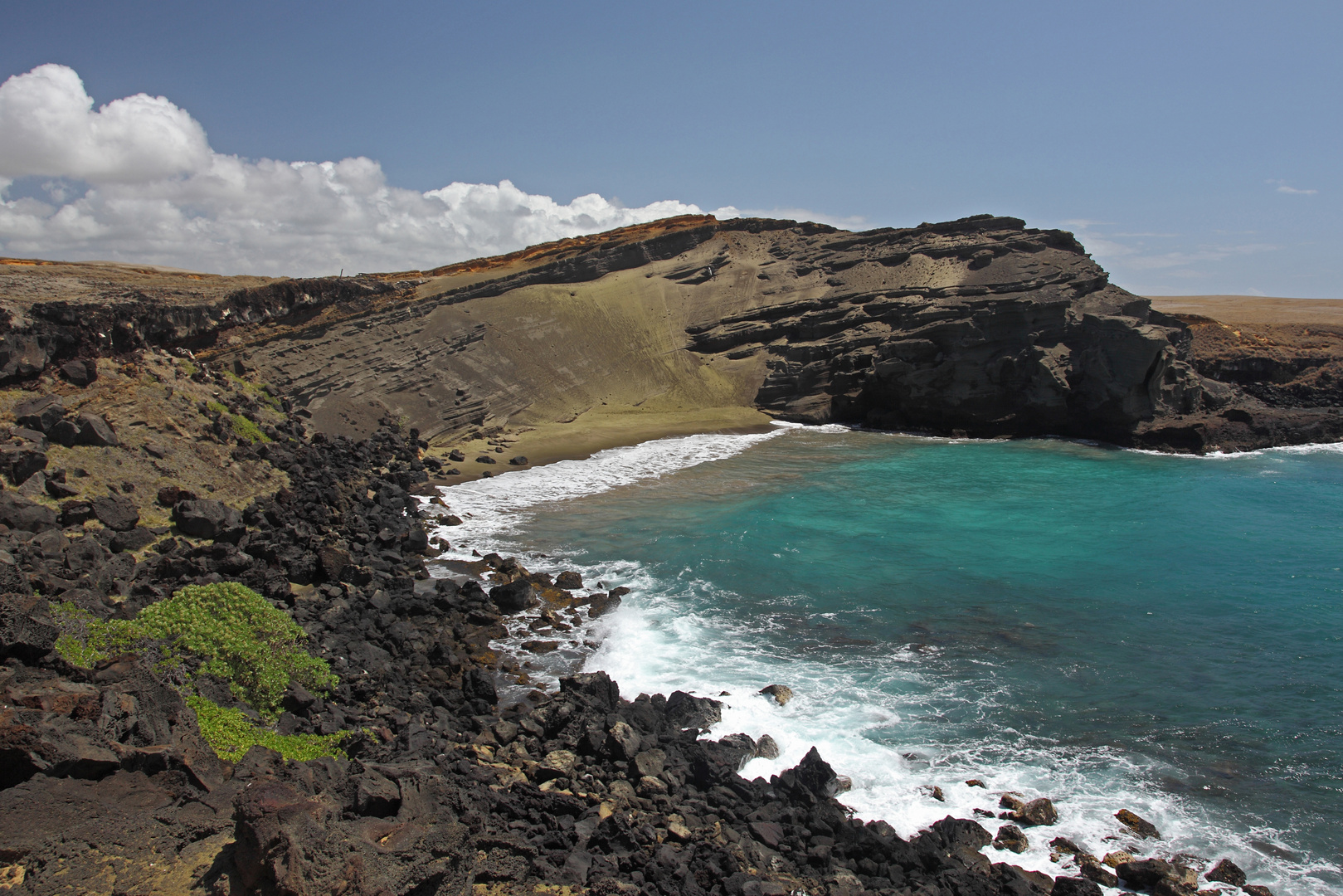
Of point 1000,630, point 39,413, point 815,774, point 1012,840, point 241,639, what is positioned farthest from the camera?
point 39,413

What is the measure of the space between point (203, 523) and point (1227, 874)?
16728 mm

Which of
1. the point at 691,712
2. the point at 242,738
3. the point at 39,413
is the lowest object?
the point at 691,712

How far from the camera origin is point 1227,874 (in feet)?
26.2

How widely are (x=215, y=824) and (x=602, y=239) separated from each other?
44.0m

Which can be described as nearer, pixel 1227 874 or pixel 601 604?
pixel 1227 874

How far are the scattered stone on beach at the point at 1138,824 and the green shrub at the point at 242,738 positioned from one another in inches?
358

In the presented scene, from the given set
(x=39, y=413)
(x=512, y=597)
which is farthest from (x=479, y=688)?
(x=39, y=413)

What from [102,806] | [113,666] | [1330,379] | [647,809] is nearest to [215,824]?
[102,806]

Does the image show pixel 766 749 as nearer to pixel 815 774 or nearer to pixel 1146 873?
pixel 815 774

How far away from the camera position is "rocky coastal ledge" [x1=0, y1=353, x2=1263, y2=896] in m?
5.58

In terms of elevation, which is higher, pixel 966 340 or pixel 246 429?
pixel 966 340

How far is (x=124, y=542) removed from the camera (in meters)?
13.3

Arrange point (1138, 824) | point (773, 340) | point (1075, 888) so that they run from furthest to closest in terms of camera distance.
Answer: point (773, 340) → point (1138, 824) → point (1075, 888)

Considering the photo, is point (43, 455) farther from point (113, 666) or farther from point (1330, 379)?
point (1330, 379)
